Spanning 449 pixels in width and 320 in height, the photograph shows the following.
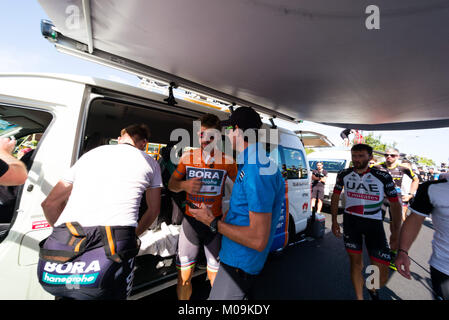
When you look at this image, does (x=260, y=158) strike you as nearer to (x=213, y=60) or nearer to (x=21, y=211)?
(x=213, y=60)

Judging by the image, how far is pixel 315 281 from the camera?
2.83 metres

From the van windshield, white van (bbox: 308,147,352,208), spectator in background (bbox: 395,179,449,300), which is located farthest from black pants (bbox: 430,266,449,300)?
the van windshield

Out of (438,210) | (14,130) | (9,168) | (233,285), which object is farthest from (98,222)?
(438,210)

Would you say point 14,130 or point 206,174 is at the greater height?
point 14,130

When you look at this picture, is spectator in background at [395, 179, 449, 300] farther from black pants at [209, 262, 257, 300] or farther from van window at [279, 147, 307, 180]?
van window at [279, 147, 307, 180]

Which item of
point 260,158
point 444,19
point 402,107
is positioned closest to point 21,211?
point 260,158

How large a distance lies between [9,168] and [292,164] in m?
3.45

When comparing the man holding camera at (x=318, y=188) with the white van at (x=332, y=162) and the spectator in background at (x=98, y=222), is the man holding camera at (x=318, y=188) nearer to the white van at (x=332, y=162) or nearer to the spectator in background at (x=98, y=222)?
the white van at (x=332, y=162)

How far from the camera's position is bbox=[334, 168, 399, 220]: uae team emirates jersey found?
2412 mm

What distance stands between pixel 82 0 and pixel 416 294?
514 centimetres

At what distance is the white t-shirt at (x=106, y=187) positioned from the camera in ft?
3.97

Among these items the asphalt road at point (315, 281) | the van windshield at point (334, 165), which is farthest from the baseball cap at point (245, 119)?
the van windshield at point (334, 165)

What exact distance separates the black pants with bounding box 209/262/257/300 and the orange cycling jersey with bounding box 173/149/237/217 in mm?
768

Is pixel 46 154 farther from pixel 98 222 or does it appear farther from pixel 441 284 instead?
pixel 441 284
